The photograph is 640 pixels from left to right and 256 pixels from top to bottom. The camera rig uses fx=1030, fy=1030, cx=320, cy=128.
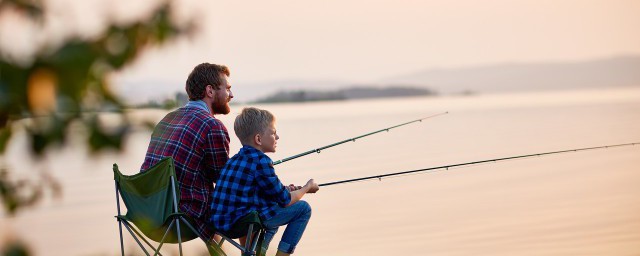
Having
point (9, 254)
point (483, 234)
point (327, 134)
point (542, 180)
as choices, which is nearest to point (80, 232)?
point (483, 234)

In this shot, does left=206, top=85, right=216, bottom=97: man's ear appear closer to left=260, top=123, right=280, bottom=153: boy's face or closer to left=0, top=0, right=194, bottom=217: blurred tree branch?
left=260, top=123, right=280, bottom=153: boy's face

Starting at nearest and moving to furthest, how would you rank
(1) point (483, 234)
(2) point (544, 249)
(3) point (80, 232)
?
1. (2) point (544, 249)
2. (1) point (483, 234)
3. (3) point (80, 232)

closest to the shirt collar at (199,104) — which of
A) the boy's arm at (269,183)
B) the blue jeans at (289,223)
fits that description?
the boy's arm at (269,183)

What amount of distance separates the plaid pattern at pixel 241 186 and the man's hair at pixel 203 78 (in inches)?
12.8

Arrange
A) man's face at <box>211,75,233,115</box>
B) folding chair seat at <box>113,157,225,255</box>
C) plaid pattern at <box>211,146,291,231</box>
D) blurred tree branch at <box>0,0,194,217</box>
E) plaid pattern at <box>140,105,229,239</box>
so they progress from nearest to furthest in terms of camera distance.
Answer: blurred tree branch at <box>0,0,194,217</box> → folding chair seat at <box>113,157,225,255</box> → plaid pattern at <box>211,146,291,231</box> → plaid pattern at <box>140,105,229,239</box> → man's face at <box>211,75,233,115</box>

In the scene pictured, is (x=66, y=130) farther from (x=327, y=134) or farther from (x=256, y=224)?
(x=327, y=134)

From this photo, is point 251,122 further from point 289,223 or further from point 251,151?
point 289,223

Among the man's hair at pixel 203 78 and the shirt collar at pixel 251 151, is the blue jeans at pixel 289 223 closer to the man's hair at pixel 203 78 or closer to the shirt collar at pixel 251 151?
the shirt collar at pixel 251 151

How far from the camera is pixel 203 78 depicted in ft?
13.0

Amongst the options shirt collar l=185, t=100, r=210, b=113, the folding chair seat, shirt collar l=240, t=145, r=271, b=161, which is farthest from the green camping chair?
shirt collar l=185, t=100, r=210, b=113

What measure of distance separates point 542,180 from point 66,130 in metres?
9.31

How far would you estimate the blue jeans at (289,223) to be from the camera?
3.90m

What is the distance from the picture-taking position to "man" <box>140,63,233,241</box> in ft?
12.7

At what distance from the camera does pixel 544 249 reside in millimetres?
5625
